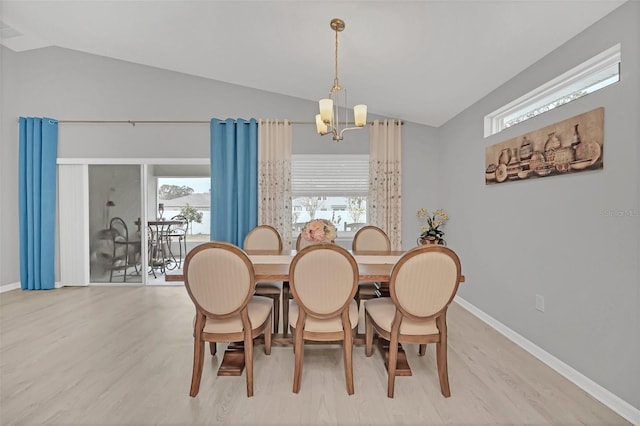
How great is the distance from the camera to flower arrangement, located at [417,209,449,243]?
4.09m

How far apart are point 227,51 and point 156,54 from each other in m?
1.17

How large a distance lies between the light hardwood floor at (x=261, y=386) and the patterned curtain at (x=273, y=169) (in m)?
1.91

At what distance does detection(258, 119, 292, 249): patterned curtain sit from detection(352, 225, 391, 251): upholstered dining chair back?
1424 millimetres

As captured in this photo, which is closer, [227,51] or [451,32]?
[451,32]

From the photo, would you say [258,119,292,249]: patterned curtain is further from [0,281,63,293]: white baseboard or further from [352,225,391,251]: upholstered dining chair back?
[0,281,63,293]: white baseboard

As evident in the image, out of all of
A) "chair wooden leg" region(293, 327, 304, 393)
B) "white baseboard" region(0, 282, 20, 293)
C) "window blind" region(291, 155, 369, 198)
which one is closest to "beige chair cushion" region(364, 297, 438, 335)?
"chair wooden leg" region(293, 327, 304, 393)

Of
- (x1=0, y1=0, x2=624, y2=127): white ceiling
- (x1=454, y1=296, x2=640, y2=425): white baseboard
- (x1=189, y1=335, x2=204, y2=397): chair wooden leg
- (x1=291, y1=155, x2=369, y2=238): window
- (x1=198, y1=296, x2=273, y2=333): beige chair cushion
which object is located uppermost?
(x1=0, y1=0, x2=624, y2=127): white ceiling

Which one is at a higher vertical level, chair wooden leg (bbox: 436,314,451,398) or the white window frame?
the white window frame

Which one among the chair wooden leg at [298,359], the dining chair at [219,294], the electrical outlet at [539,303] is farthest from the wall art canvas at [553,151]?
the dining chair at [219,294]

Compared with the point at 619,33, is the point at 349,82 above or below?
above

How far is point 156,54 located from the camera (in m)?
3.98

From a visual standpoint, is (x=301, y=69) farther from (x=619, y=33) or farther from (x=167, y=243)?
(x=167, y=243)

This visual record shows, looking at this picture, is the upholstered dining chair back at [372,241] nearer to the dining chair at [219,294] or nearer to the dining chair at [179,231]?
the dining chair at [219,294]

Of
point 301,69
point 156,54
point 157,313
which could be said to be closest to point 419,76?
point 301,69
